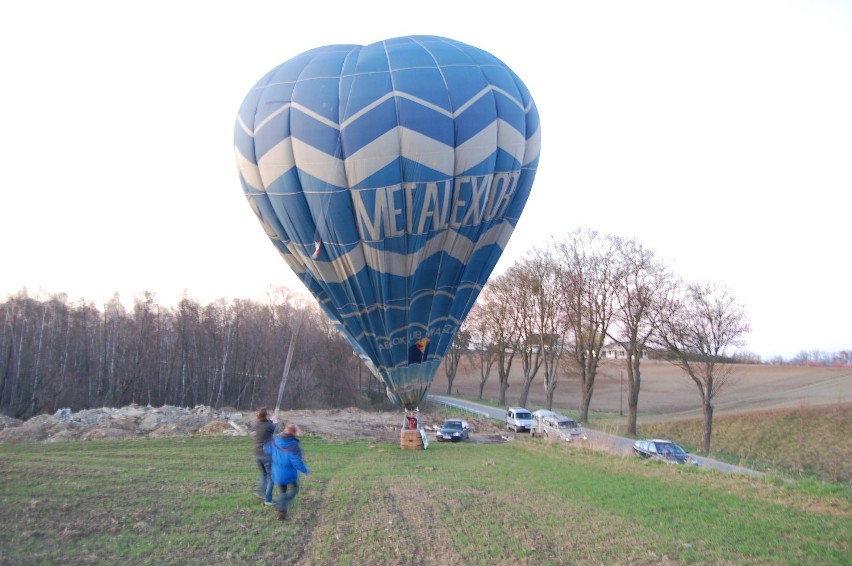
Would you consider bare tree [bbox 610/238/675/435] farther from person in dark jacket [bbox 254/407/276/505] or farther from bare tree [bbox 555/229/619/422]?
person in dark jacket [bbox 254/407/276/505]

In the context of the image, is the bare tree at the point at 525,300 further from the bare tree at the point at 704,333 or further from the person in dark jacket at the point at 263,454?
the person in dark jacket at the point at 263,454

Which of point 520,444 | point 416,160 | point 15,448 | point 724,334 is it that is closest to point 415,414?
point 520,444

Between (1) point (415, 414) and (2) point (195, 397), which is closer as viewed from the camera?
(1) point (415, 414)

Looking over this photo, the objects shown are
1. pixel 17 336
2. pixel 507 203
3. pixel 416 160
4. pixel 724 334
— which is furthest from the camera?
pixel 17 336

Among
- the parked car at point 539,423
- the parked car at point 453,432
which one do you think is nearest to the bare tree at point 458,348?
the parked car at point 539,423

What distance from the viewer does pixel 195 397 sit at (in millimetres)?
51500

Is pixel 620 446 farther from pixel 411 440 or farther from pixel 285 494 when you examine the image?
pixel 285 494

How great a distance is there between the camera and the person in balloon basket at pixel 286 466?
992 cm

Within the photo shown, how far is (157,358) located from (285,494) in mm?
45832

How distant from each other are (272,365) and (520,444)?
36.0 metres

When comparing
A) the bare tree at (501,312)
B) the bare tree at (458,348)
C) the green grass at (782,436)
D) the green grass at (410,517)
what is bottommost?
the green grass at (782,436)

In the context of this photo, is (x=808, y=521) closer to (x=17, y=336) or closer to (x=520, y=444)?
(x=520, y=444)

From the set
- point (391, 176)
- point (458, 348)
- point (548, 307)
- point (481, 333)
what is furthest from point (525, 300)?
point (391, 176)

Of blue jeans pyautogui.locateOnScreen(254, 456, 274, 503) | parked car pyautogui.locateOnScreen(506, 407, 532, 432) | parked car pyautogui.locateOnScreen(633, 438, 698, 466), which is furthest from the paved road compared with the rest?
blue jeans pyautogui.locateOnScreen(254, 456, 274, 503)
